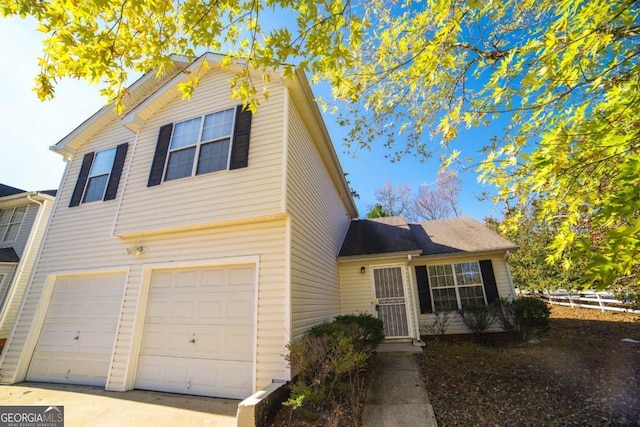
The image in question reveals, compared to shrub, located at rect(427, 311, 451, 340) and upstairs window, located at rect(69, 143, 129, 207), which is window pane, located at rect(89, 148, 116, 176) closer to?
upstairs window, located at rect(69, 143, 129, 207)

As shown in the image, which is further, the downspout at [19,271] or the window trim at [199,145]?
the downspout at [19,271]

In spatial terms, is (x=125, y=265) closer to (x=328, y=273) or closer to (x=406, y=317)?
(x=328, y=273)

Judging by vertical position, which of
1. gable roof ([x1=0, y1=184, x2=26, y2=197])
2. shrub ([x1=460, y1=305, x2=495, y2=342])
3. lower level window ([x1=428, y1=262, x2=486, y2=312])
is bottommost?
shrub ([x1=460, y1=305, x2=495, y2=342])

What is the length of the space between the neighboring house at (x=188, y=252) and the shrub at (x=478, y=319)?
1.86 m

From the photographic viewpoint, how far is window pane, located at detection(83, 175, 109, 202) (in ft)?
24.0

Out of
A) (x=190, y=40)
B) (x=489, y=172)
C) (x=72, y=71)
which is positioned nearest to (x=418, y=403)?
(x=489, y=172)

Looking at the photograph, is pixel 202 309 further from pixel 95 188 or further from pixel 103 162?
pixel 103 162

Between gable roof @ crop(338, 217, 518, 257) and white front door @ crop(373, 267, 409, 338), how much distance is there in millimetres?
773

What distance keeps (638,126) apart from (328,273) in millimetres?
6578

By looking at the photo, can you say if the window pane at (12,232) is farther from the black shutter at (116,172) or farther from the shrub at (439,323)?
the shrub at (439,323)

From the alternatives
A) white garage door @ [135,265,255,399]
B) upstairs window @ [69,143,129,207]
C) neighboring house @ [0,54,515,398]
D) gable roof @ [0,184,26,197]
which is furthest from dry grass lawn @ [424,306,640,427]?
gable roof @ [0,184,26,197]

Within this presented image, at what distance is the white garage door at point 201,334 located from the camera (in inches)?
191

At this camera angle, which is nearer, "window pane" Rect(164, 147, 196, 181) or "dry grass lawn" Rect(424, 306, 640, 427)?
"dry grass lawn" Rect(424, 306, 640, 427)

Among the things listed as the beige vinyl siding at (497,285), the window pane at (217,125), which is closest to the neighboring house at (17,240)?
the window pane at (217,125)
